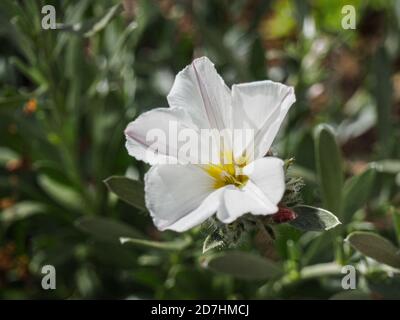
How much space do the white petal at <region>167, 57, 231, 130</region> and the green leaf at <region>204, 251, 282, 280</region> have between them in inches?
23.2

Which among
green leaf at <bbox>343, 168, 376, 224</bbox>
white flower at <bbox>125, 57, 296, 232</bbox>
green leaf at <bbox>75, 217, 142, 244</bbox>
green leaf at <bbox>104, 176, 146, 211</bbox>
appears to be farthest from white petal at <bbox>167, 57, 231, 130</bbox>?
green leaf at <bbox>75, 217, 142, 244</bbox>

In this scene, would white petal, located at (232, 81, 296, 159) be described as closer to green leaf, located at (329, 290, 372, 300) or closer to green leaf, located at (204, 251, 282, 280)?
green leaf, located at (204, 251, 282, 280)

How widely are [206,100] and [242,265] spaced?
0.74 metres

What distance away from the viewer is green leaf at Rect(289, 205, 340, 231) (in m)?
1.71

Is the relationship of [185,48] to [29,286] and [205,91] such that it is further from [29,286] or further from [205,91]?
[205,91]

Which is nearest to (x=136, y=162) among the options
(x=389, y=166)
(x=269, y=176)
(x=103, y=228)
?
(x=103, y=228)

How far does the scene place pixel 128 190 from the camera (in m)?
2.10

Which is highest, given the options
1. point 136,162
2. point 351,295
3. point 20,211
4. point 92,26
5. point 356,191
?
point 92,26

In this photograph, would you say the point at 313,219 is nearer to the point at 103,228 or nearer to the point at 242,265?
the point at 242,265

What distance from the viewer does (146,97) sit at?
3.29 m

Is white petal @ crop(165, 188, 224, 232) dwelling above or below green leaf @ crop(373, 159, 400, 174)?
below

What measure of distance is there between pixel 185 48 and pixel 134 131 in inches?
64.9

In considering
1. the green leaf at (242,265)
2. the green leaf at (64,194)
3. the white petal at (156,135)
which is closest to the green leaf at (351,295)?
the green leaf at (242,265)

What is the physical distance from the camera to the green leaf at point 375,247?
6.63 ft
